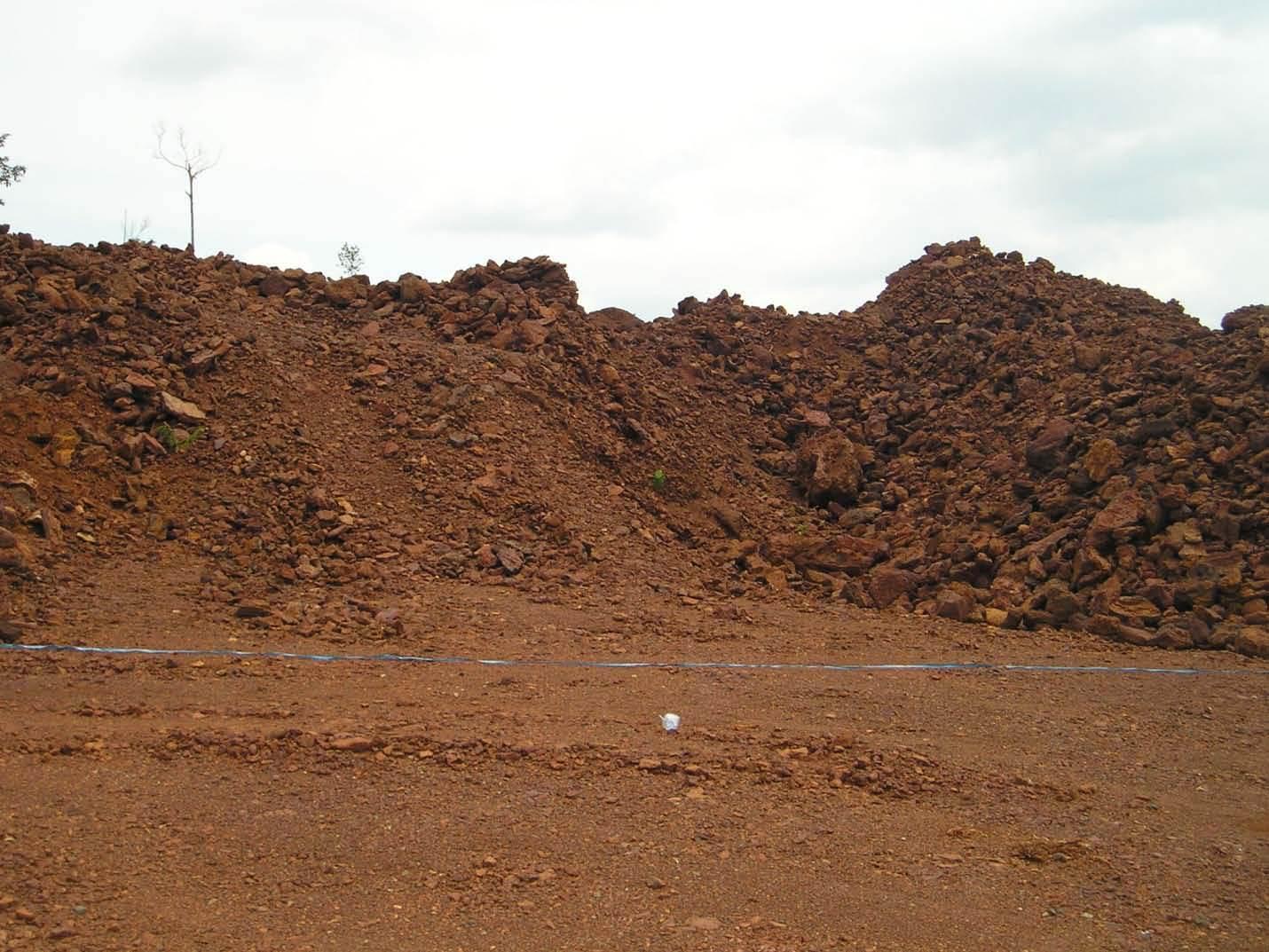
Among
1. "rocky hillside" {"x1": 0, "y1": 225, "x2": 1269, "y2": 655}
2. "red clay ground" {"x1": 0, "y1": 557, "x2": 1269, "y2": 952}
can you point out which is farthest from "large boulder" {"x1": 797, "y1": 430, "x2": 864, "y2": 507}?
"red clay ground" {"x1": 0, "y1": 557, "x2": 1269, "y2": 952}

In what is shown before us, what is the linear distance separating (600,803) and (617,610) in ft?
9.99

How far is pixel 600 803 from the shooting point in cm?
430

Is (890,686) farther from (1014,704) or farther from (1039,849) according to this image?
(1039,849)

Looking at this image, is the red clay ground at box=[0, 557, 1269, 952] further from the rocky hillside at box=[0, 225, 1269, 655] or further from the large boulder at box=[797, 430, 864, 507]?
the large boulder at box=[797, 430, 864, 507]

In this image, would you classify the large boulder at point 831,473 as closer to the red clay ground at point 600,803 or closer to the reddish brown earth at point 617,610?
the reddish brown earth at point 617,610

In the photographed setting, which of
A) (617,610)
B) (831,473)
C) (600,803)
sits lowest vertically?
(600,803)

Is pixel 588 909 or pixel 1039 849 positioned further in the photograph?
pixel 1039 849

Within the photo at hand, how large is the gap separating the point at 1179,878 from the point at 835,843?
3.74 feet

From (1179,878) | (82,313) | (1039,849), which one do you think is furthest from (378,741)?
(82,313)

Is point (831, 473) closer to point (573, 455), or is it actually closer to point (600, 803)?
point (573, 455)

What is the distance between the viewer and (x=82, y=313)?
898cm

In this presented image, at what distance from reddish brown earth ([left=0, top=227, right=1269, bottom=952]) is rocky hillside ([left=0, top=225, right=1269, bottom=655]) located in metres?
0.04

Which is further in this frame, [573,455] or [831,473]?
[831,473]

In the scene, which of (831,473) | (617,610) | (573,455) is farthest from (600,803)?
(831,473)
